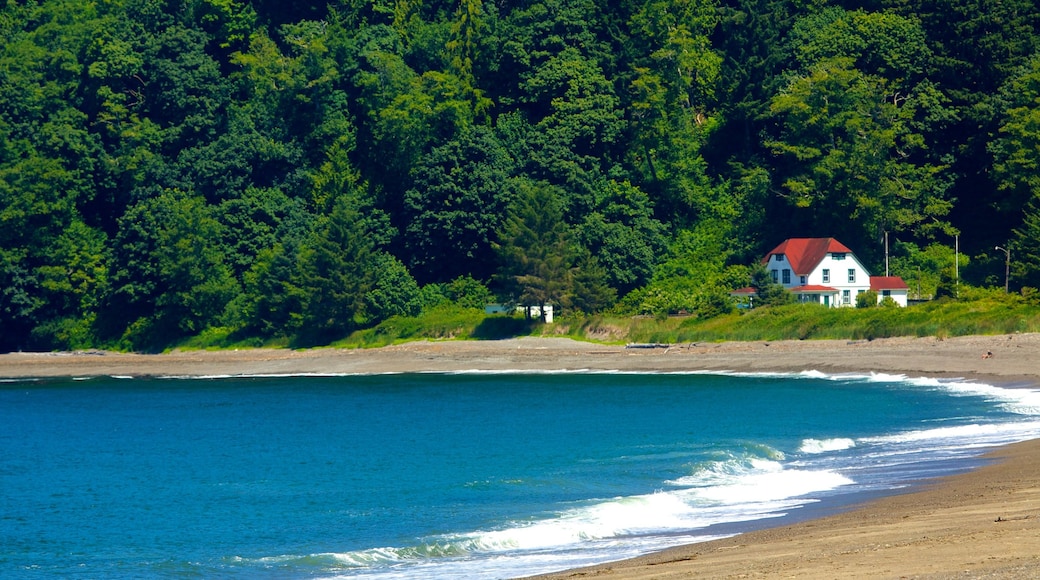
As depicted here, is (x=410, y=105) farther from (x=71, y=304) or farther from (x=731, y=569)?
(x=731, y=569)

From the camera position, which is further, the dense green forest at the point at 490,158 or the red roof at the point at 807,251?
the dense green forest at the point at 490,158

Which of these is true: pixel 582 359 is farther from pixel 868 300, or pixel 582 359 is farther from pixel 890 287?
pixel 890 287

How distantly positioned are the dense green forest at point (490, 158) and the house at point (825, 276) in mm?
2719

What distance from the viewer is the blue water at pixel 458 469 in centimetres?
2181

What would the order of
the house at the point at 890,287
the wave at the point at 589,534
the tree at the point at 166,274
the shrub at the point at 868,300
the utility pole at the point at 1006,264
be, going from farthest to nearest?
1. the tree at the point at 166,274
2. the house at the point at 890,287
3. the utility pole at the point at 1006,264
4. the shrub at the point at 868,300
5. the wave at the point at 589,534

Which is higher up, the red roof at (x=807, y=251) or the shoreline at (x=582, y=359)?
the red roof at (x=807, y=251)

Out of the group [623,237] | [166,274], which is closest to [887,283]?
[623,237]

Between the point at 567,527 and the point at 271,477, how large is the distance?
1329 centimetres

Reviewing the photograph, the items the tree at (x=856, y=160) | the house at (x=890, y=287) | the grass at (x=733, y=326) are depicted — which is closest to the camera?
the grass at (x=733, y=326)

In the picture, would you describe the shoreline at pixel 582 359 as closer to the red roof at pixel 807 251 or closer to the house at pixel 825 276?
the house at pixel 825 276

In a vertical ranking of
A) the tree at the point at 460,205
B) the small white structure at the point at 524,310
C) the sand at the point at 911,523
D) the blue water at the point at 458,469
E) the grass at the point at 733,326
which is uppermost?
the tree at the point at 460,205

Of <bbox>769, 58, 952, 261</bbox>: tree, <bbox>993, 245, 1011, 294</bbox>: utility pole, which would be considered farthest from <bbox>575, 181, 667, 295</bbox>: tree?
<bbox>993, 245, 1011, 294</bbox>: utility pole

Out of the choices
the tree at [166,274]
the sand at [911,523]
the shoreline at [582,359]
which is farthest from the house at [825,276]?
the tree at [166,274]

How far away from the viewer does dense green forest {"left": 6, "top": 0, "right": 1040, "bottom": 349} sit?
75.7m
